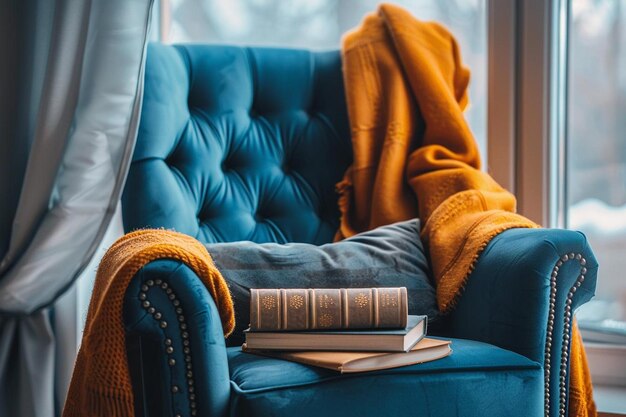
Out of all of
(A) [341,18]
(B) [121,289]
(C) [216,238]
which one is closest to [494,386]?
(B) [121,289]

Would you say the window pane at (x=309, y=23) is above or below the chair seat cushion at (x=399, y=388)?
above

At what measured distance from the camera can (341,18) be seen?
2080mm

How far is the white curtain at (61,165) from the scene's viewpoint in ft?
5.16

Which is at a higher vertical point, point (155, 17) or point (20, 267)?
point (155, 17)

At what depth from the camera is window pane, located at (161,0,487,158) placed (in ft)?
6.64

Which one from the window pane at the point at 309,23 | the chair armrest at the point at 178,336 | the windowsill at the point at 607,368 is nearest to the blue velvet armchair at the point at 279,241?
the chair armrest at the point at 178,336

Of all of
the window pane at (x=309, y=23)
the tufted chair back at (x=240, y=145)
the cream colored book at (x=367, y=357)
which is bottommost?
the cream colored book at (x=367, y=357)

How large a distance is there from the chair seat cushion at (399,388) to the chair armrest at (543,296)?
6cm

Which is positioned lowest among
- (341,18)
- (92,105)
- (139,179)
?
(139,179)

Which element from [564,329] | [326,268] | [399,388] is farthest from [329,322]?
[564,329]

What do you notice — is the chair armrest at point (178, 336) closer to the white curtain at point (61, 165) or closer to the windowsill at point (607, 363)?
the white curtain at point (61, 165)

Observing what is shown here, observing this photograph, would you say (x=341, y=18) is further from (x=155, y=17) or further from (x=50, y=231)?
(x=50, y=231)

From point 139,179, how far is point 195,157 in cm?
15

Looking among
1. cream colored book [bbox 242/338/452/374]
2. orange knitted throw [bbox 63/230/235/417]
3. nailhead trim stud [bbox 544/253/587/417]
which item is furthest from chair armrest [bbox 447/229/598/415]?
orange knitted throw [bbox 63/230/235/417]
